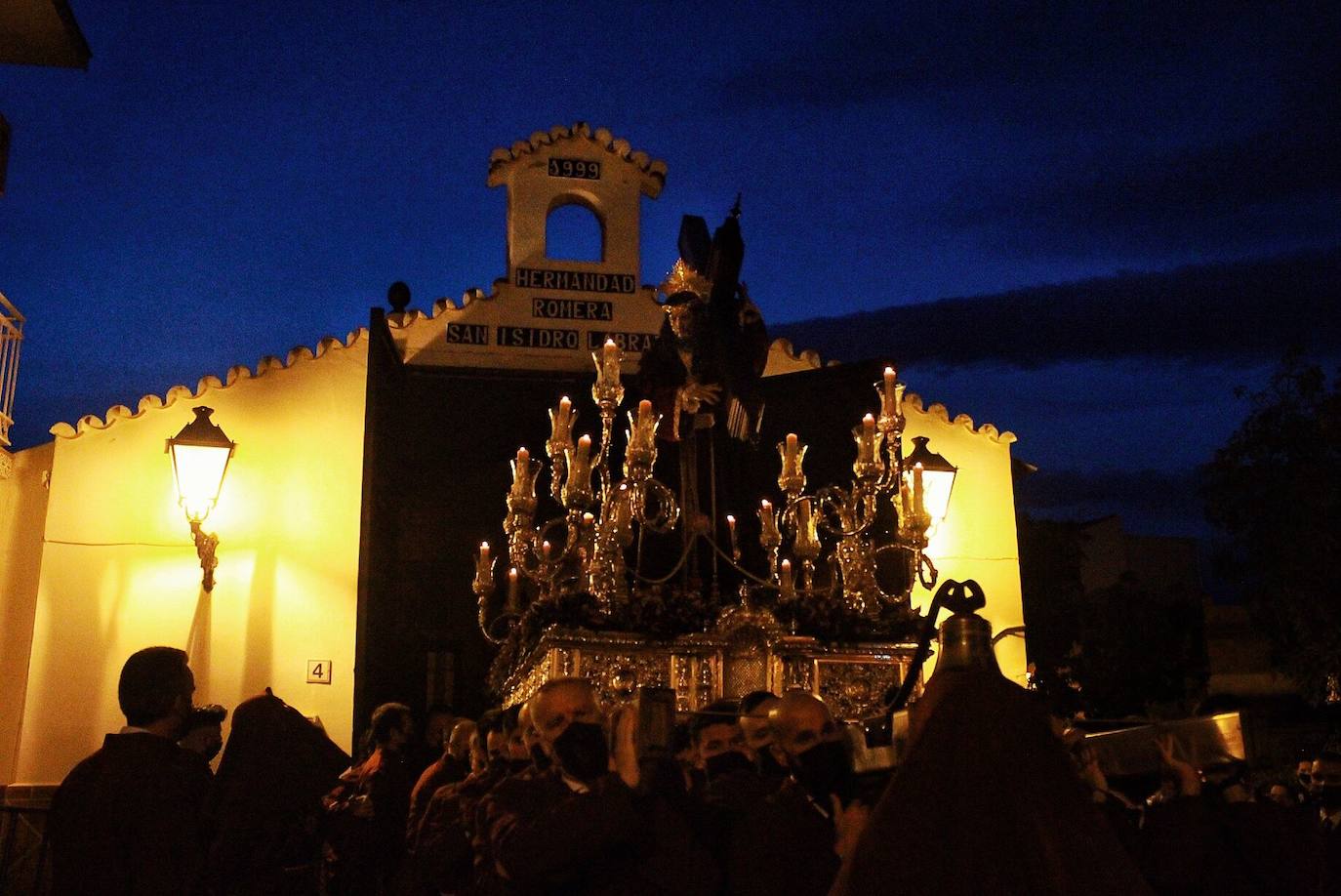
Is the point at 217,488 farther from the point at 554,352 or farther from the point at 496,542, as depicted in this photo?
the point at 554,352

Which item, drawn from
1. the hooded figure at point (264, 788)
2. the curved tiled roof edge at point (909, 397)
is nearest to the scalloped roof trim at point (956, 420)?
the curved tiled roof edge at point (909, 397)

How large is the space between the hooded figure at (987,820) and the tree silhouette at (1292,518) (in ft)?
44.3

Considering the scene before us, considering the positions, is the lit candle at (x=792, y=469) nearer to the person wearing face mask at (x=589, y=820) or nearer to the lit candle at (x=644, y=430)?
the lit candle at (x=644, y=430)

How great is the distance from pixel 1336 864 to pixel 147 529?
32.2ft

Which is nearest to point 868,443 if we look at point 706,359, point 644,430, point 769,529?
point 769,529

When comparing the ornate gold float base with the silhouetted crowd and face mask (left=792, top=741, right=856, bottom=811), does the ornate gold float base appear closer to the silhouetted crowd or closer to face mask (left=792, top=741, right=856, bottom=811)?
the silhouetted crowd

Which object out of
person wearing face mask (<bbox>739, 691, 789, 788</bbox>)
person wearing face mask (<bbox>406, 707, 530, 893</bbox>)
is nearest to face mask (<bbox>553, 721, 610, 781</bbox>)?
person wearing face mask (<bbox>739, 691, 789, 788</bbox>)

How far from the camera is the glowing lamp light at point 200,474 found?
11141mm

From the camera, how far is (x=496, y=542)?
12422 millimetres

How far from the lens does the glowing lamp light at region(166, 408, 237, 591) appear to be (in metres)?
11.1

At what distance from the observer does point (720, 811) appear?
4621 mm

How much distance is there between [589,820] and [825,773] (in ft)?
3.21

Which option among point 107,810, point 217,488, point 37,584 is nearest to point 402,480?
point 217,488

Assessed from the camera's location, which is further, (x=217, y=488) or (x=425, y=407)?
(x=425, y=407)
